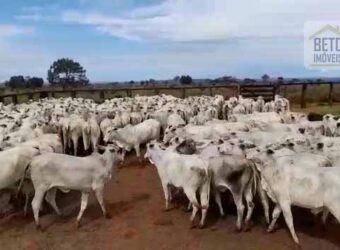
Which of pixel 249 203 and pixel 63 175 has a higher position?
pixel 63 175

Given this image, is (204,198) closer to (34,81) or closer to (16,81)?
(34,81)

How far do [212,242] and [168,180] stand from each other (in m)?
1.87

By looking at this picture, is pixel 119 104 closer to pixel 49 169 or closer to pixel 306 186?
pixel 49 169

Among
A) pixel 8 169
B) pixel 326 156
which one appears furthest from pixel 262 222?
pixel 8 169

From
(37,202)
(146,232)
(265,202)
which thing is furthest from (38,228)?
(265,202)

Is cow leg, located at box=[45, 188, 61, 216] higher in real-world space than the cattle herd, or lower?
lower

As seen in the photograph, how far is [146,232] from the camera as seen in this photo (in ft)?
30.2

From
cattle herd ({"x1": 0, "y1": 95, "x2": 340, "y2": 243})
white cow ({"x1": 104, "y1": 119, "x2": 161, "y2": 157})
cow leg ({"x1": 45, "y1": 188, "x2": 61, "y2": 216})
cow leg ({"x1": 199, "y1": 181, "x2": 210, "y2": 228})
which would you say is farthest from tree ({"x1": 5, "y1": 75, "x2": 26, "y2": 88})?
cow leg ({"x1": 199, "y1": 181, "x2": 210, "y2": 228})

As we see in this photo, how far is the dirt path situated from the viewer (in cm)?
853

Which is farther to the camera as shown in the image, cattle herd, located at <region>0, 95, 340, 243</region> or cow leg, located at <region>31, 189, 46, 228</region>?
cow leg, located at <region>31, 189, 46, 228</region>

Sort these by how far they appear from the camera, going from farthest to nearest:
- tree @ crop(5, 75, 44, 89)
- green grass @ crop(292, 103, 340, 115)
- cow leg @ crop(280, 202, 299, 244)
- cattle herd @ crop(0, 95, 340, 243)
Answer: tree @ crop(5, 75, 44, 89)
green grass @ crop(292, 103, 340, 115)
cow leg @ crop(280, 202, 299, 244)
cattle herd @ crop(0, 95, 340, 243)

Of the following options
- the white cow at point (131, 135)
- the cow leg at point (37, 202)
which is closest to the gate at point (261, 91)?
the white cow at point (131, 135)

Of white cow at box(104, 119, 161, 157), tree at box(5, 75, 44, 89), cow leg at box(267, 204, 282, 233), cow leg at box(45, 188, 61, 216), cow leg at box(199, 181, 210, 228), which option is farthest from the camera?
tree at box(5, 75, 44, 89)

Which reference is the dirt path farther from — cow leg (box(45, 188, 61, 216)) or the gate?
the gate
